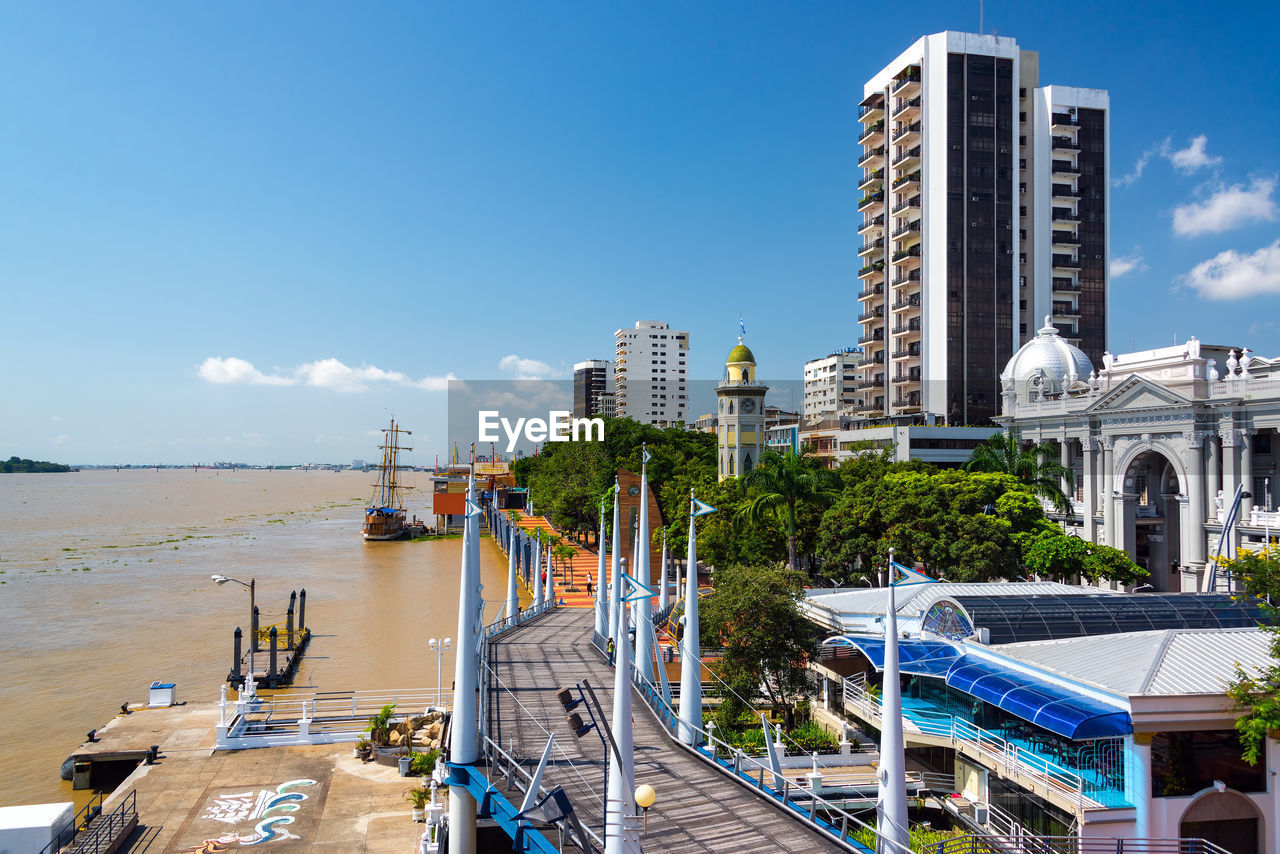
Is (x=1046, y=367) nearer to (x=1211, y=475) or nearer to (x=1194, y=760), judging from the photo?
(x=1211, y=475)

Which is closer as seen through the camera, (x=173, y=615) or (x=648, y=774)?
(x=648, y=774)

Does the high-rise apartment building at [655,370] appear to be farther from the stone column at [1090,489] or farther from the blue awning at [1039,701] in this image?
the blue awning at [1039,701]

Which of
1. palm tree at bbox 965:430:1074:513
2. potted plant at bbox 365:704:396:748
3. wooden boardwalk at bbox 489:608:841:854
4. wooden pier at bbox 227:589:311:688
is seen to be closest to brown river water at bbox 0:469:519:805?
wooden pier at bbox 227:589:311:688

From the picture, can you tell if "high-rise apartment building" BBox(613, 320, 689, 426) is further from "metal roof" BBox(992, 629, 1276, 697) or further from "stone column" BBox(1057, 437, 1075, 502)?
"metal roof" BBox(992, 629, 1276, 697)

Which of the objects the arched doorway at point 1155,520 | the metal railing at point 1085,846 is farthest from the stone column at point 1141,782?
the arched doorway at point 1155,520

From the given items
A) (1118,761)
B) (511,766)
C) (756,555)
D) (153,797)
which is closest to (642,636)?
(511,766)

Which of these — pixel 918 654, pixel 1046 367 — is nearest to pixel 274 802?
pixel 918 654
